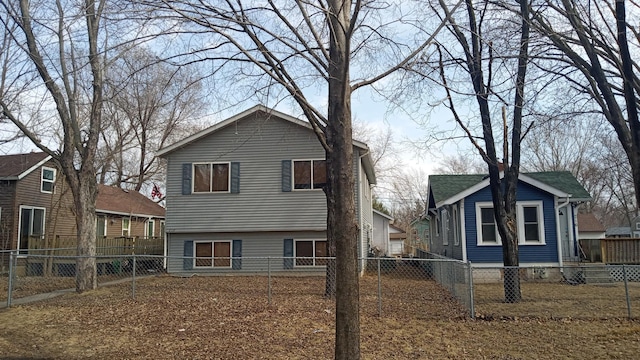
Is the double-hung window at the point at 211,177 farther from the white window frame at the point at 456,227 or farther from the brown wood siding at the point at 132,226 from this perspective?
the brown wood siding at the point at 132,226

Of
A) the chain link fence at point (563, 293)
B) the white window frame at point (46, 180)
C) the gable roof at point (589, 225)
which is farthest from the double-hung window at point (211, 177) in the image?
the gable roof at point (589, 225)

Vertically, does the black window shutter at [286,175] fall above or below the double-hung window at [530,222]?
above

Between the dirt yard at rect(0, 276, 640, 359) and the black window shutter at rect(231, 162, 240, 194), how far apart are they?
666cm

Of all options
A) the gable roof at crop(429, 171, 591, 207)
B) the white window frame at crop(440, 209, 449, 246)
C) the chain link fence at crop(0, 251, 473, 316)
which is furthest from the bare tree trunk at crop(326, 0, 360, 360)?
the white window frame at crop(440, 209, 449, 246)

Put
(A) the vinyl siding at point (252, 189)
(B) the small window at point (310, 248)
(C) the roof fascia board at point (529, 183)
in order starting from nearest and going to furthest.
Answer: (C) the roof fascia board at point (529, 183) < (A) the vinyl siding at point (252, 189) < (B) the small window at point (310, 248)

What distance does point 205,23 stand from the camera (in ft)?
16.8

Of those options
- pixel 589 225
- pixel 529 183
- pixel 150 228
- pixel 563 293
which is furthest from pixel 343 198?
pixel 589 225

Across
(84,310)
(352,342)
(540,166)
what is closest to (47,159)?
(84,310)

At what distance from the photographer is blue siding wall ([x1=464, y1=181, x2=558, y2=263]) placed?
54.6ft

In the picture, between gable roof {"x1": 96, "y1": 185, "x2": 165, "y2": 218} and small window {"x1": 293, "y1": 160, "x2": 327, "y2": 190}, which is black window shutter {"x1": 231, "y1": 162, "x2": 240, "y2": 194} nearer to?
small window {"x1": 293, "y1": 160, "x2": 327, "y2": 190}

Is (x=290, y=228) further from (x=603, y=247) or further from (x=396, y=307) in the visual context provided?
(x=603, y=247)

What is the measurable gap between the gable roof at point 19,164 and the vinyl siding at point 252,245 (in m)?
7.93

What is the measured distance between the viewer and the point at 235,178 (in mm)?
18172

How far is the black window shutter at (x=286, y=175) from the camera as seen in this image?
1786cm
